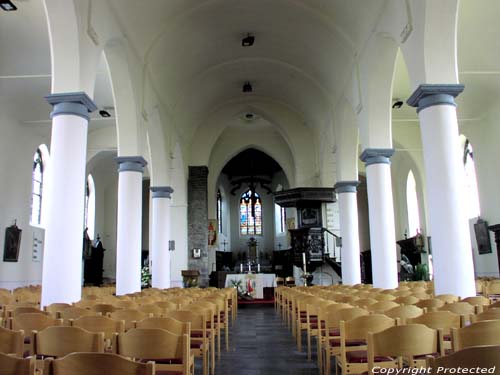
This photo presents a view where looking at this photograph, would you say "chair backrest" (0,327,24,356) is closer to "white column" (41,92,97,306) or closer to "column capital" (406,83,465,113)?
"white column" (41,92,97,306)

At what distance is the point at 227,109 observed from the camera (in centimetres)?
2198

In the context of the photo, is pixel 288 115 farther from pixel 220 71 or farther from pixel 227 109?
pixel 220 71

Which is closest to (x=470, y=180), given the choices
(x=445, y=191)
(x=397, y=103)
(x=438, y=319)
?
(x=397, y=103)

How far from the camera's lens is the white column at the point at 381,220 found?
11.3 meters

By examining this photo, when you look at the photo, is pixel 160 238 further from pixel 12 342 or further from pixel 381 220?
pixel 12 342

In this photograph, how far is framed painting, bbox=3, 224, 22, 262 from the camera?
13.9 metres

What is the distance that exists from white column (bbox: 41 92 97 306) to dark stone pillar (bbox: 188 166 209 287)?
41.9ft

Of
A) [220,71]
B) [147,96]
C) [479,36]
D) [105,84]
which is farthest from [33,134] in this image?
[479,36]

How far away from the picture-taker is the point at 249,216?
3344cm


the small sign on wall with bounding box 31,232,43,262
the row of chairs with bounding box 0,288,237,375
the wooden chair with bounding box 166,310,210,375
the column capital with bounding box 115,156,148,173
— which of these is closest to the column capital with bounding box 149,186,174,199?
the small sign on wall with bounding box 31,232,43,262

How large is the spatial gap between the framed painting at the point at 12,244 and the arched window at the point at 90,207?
7007 millimetres

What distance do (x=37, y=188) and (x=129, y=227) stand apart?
6.86m

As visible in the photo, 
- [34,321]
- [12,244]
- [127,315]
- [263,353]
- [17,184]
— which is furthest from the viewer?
[17,184]

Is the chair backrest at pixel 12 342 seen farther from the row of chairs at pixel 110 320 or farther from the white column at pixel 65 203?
the white column at pixel 65 203
